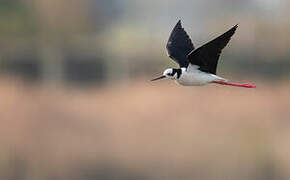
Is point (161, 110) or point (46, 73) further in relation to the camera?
point (46, 73)

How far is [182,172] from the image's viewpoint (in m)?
10.8

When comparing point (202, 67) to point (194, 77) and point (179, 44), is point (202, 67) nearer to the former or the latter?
point (194, 77)

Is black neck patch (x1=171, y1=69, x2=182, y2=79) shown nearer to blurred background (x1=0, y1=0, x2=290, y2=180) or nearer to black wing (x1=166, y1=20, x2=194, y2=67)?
black wing (x1=166, y1=20, x2=194, y2=67)

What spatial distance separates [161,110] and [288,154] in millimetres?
1841

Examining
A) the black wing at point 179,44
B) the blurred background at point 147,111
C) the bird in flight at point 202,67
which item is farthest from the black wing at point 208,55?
the blurred background at point 147,111

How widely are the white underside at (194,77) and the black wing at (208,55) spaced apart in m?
0.03

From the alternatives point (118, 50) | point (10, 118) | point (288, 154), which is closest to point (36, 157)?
point (10, 118)

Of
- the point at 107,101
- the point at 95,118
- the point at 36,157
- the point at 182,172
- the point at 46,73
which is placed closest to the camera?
the point at 182,172

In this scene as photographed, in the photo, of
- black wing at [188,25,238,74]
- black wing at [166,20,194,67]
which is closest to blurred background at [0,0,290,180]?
black wing at [166,20,194,67]

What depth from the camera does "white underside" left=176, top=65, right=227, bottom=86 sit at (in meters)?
4.09

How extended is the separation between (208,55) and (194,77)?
0.44 ft

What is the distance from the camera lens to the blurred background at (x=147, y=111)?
1116 centimetres

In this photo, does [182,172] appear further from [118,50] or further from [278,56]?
[118,50]

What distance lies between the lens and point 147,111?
1184 cm
